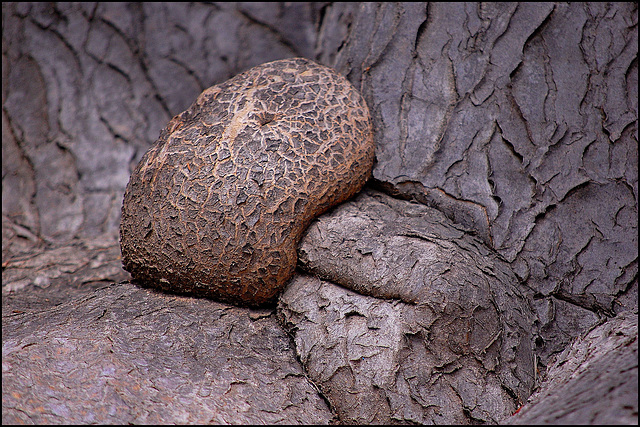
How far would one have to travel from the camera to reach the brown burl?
1712 millimetres

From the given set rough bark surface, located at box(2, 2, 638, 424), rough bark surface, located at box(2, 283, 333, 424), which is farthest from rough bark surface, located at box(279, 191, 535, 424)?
rough bark surface, located at box(2, 283, 333, 424)

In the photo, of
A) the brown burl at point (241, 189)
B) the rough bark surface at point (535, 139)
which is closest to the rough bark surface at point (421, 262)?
the rough bark surface at point (535, 139)

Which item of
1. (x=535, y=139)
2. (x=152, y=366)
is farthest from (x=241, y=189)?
(x=535, y=139)

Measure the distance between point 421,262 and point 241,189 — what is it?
2.19 ft

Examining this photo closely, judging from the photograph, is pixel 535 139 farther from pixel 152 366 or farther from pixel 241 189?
pixel 152 366

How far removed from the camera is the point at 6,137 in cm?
301

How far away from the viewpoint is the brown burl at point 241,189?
67.4 inches

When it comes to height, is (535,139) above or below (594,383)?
above

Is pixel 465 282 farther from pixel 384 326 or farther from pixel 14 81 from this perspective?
pixel 14 81

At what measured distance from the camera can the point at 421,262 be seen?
1.65 m

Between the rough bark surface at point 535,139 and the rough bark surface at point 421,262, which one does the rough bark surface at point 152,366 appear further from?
the rough bark surface at point 535,139

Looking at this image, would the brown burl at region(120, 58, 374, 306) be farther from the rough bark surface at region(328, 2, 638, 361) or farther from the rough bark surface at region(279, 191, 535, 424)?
the rough bark surface at region(328, 2, 638, 361)

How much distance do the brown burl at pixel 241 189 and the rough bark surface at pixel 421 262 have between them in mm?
109

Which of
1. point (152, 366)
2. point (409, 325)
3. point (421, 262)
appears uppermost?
point (152, 366)
